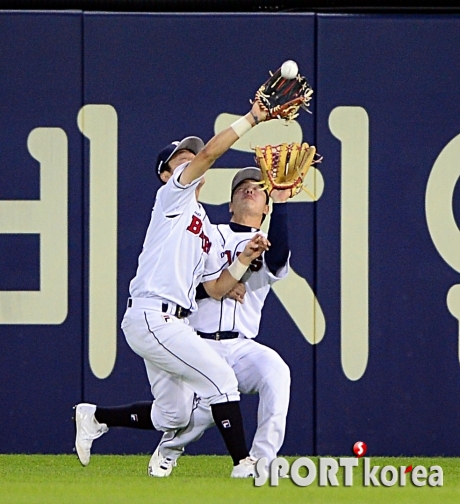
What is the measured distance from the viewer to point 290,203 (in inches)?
302

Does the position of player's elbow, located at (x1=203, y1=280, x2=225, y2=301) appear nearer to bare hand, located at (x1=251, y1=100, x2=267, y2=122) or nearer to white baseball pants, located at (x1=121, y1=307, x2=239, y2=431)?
white baseball pants, located at (x1=121, y1=307, x2=239, y2=431)

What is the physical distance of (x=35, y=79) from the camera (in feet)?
25.1

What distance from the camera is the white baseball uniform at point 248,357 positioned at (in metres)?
5.84

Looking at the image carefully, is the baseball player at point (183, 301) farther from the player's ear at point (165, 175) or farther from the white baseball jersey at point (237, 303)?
the player's ear at point (165, 175)

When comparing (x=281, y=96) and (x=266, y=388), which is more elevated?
(x=281, y=96)

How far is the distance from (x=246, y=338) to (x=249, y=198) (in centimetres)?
68

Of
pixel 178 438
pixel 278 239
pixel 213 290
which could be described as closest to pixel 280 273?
pixel 278 239

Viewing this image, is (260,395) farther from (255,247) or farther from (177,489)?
(177,489)

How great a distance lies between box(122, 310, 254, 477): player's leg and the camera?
5582 millimetres

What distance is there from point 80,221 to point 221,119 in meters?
1.04

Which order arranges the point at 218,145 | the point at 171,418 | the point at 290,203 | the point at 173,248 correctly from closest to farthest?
the point at 218,145, the point at 173,248, the point at 171,418, the point at 290,203

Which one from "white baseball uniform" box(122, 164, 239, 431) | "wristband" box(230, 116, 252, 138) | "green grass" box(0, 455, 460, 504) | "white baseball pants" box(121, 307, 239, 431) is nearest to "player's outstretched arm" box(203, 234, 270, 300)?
"white baseball uniform" box(122, 164, 239, 431)

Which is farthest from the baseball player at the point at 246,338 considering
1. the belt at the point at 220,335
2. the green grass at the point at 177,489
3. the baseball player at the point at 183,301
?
the green grass at the point at 177,489

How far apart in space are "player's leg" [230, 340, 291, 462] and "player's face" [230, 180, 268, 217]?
27.4 inches
